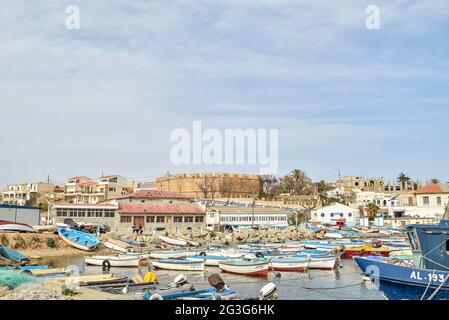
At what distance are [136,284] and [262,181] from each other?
122 m

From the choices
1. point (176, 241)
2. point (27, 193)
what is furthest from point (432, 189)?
point (27, 193)

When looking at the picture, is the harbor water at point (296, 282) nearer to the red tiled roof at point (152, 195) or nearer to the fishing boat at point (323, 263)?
the fishing boat at point (323, 263)

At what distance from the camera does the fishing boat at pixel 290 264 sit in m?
31.5

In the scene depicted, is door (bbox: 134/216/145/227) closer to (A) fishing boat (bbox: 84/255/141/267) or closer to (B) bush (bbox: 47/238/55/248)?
(B) bush (bbox: 47/238/55/248)

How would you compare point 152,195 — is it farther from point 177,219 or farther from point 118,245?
point 118,245

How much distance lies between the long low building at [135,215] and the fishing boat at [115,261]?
83.1ft

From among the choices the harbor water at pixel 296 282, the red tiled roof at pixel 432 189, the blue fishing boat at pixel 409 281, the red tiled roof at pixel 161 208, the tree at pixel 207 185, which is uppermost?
the tree at pixel 207 185

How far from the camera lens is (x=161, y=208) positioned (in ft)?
209

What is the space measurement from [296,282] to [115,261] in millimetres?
14096

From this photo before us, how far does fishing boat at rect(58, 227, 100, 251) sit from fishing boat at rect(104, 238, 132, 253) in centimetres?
108

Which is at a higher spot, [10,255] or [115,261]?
[10,255]

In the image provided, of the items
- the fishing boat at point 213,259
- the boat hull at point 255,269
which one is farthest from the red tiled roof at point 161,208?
the boat hull at point 255,269

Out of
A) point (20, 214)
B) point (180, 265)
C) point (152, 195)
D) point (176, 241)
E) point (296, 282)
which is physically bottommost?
point (296, 282)
